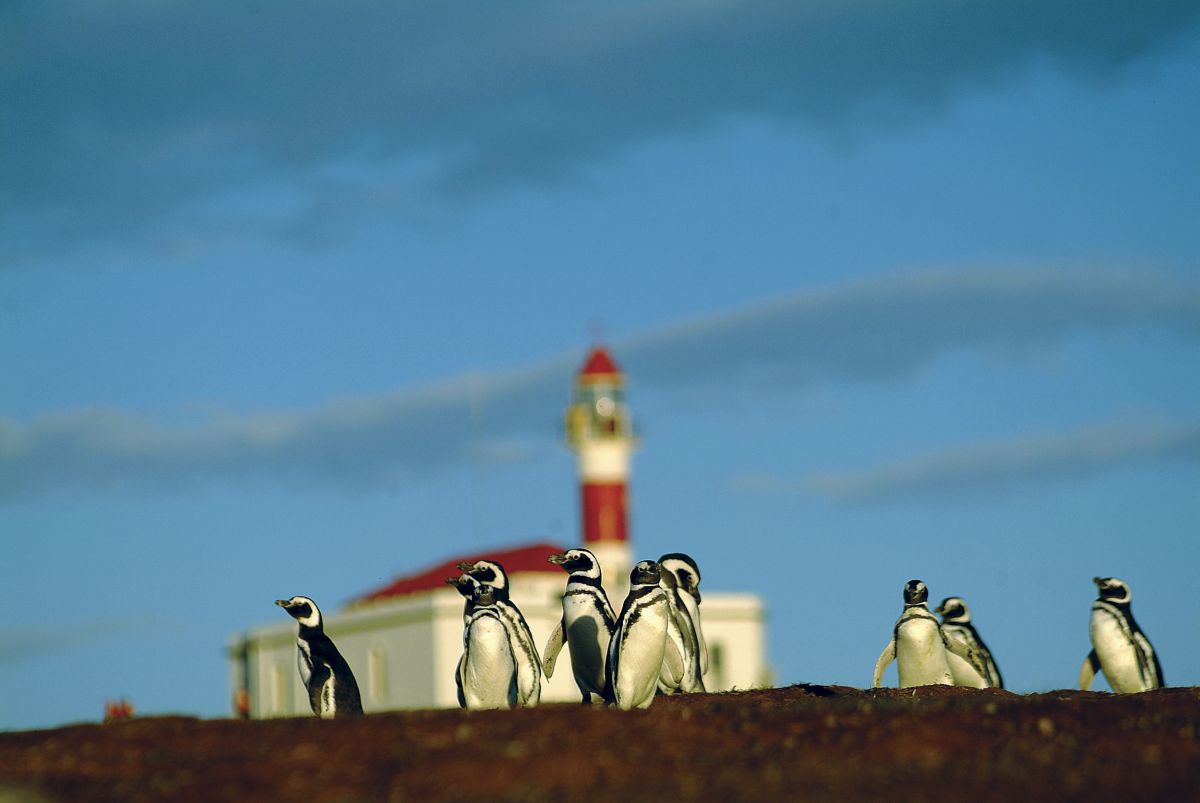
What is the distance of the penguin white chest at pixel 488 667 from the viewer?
22.0 m

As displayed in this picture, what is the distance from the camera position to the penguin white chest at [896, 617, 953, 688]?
25062mm

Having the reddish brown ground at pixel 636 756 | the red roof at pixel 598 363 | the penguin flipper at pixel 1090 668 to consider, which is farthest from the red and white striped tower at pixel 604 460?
the reddish brown ground at pixel 636 756

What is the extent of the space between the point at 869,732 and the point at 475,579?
6.85 metres

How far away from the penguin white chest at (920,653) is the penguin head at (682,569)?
244 cm

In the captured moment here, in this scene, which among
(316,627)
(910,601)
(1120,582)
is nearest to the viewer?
(316,627)

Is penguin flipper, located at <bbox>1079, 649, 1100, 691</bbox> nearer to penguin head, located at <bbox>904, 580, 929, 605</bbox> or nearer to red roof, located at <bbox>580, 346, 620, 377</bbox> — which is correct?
penguin head, located at <bbox>904, 580, 929, 605</bbox>

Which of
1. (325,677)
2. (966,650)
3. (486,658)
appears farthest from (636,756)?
(966,650)

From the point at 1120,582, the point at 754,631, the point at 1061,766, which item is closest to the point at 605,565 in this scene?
the point at 754,631

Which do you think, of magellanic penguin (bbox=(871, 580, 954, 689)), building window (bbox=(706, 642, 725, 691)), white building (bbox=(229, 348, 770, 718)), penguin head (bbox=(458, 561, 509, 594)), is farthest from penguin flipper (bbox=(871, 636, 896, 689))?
building window (bbox=(706, 642, 725, 691))

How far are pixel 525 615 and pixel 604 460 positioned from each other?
9.91 meters

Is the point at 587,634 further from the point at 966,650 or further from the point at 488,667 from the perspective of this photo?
the point at 966,650

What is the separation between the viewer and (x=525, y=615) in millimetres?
88188

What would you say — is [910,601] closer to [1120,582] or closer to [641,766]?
[1120,582]

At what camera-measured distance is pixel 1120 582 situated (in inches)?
1076
